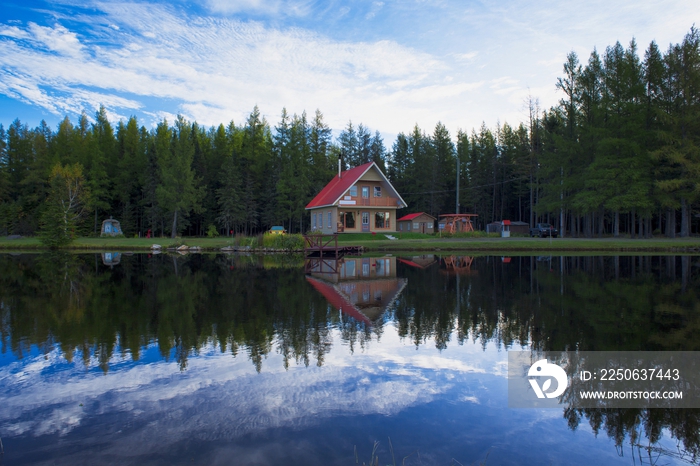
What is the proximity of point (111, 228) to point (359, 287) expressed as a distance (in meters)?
49.1

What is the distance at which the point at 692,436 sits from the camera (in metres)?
4.87

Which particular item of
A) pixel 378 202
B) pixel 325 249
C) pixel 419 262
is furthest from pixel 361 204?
pixel 419 262

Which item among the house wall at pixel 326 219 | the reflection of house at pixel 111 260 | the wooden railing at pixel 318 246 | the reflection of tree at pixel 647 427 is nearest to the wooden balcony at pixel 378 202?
the house wall at pixel 326 219

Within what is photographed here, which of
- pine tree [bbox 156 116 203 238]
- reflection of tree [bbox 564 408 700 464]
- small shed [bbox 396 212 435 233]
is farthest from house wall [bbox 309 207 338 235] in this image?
reflection of tree [bbox 564 408 700 464]

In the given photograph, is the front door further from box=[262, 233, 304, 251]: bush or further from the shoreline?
box=[262, 233, 304, 251]: bush

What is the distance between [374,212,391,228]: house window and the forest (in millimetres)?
10777

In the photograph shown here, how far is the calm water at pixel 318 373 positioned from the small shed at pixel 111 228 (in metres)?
42.8

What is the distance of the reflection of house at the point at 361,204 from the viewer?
141 feet

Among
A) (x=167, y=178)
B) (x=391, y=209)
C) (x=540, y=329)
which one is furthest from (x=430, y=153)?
(x=540, y=329)

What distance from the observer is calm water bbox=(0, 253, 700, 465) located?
4.67 meters

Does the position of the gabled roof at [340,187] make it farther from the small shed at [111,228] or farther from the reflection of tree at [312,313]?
the reflection of tree at [312,313]

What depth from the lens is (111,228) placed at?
54125 millimetres

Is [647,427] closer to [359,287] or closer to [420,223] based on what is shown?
[359,287]

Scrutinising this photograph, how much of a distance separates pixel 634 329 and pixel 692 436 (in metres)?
4.55
